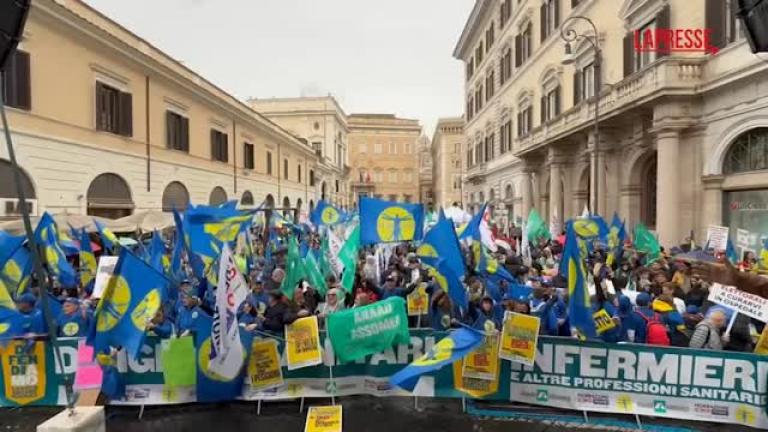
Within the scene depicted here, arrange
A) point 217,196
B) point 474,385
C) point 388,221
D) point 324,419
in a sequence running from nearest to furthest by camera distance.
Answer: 1. point 324,419
2. point 474,385
3. point 388,221
4. point 217,196

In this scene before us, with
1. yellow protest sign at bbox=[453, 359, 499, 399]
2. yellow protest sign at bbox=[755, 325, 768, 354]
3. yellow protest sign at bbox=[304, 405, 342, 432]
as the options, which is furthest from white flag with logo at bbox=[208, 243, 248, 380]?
yellow protest sign at bbox=[755, 325, 768, 354]

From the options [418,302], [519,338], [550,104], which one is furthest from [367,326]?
[550,104]

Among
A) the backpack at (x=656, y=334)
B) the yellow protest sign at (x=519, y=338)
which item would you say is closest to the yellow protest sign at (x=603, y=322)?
the backpack at (x=656, y=334)

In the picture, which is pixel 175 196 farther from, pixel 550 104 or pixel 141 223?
pixel 550 104

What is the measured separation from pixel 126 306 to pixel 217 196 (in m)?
26.4

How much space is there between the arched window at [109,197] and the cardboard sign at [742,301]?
1971 cm

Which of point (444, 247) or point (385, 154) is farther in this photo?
point (385, 154)

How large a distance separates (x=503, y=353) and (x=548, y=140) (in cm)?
2020

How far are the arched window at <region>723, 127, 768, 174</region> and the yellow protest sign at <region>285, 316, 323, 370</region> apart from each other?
1335 cm

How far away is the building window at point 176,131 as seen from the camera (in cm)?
2477

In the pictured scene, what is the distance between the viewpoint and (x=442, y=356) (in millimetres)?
5492

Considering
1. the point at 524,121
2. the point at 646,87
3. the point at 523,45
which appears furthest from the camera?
the point at 524,121

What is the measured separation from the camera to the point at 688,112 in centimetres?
1543

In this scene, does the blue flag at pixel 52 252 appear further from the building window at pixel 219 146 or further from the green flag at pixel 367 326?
the building window at pixel 219 146
